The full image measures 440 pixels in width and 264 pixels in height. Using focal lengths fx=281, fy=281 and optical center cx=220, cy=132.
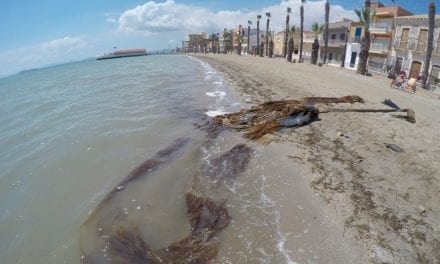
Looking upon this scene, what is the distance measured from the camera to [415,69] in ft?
105

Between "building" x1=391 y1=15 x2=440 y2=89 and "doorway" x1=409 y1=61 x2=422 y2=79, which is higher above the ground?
"building" x1=391 y1=15 x2=440 y2=89

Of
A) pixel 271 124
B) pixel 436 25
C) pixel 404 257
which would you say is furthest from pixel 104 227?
pixel 436 25

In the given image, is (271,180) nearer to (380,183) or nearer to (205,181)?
(205,181)

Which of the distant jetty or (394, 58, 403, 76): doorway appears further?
the distant jetty

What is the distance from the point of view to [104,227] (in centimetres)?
629

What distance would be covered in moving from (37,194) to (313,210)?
24.4 feet

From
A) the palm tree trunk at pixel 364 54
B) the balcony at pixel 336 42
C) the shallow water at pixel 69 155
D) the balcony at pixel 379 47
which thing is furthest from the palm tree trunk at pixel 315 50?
the shallow water at pixel 69 155

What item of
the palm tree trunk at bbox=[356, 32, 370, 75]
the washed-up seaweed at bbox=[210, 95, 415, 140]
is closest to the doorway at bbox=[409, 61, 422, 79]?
the palm tree trunk at bbox=[356, 32, 370, 75]

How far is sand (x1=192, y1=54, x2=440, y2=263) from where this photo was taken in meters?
5.16

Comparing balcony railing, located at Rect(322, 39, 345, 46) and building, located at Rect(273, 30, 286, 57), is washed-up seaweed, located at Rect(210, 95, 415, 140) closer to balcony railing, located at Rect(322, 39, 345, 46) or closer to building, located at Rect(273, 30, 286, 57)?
balcony railing, located at Rect(322, 39, 345, 46)

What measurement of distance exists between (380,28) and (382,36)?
1.16 metres

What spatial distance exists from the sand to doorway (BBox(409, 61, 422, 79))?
24.5 meters

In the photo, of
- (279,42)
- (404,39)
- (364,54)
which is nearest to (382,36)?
(404,39)

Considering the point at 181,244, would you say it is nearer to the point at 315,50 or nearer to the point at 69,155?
the point at 69,155
